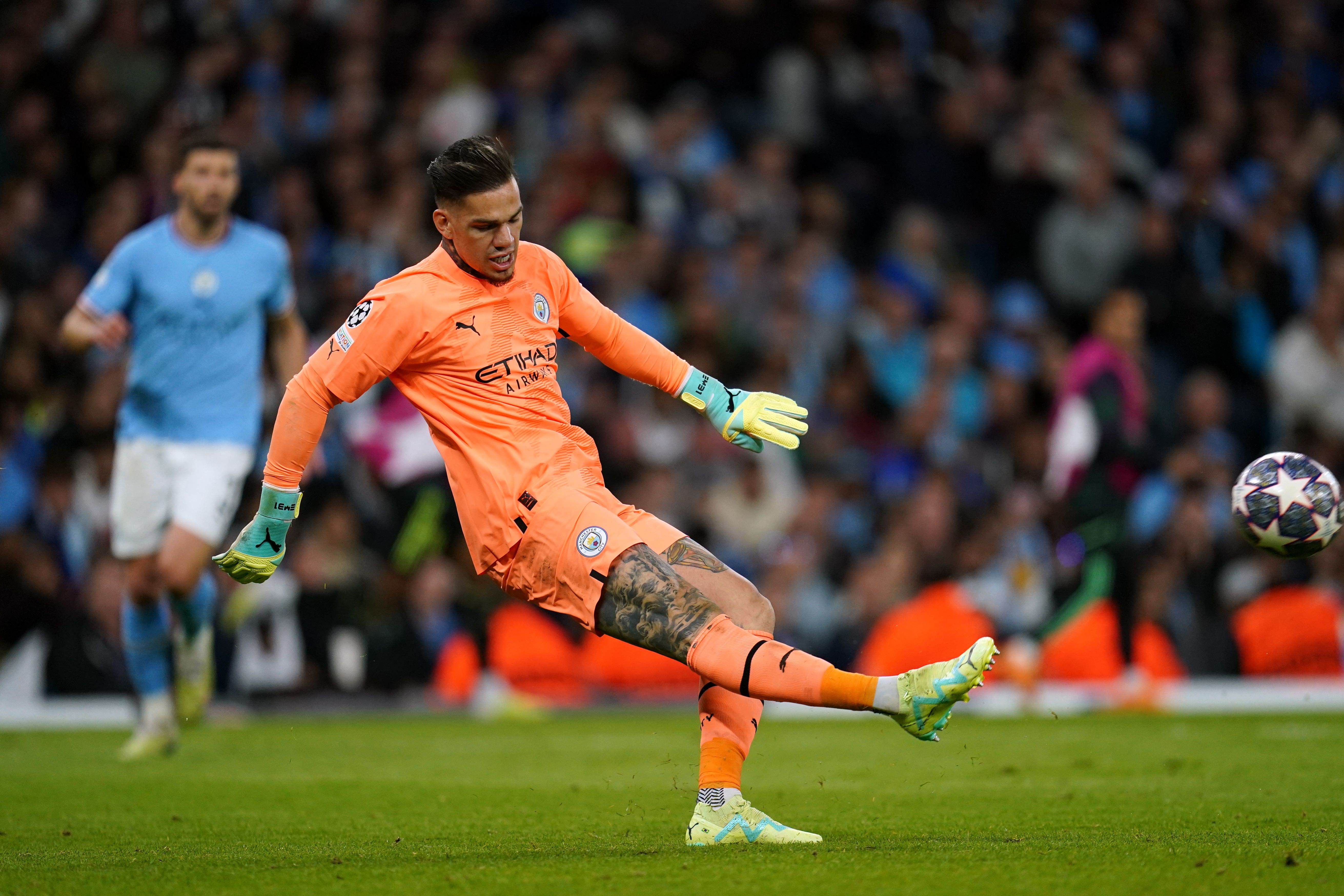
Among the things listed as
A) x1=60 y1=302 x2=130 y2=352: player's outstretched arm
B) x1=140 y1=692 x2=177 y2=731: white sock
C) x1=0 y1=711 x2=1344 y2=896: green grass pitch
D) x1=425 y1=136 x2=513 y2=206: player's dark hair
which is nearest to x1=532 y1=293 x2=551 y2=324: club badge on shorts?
x1=425 y1=136 x2=513 y2=206: player's dark hair

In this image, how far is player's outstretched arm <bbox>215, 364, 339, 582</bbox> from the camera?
556 cm

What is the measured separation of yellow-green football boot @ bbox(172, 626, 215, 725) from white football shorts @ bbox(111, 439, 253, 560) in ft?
1.78

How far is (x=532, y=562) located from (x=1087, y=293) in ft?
36.3

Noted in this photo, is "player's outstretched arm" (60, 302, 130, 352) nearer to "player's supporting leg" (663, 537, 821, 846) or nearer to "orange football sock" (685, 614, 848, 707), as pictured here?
"player's supporting leg" (663, 537, 821, 846)

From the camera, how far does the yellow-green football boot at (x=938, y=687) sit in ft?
16.3

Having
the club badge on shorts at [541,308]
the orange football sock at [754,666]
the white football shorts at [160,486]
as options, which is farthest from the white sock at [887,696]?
the white football shorts at [160,486]

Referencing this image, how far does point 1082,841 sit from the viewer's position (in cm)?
556

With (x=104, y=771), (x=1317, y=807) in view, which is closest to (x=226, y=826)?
(x=104, y=771)

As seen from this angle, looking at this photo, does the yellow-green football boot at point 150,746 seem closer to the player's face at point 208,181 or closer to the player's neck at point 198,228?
the player's neck at point 198,228

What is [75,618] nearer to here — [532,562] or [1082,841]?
[532,562]

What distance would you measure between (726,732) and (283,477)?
1772 millimetres

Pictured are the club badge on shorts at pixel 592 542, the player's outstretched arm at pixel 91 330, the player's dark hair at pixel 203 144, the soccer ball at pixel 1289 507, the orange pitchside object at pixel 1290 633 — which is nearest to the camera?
the club badge on shorts at pixel 592 542

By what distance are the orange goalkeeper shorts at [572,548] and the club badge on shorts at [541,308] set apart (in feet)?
2.09

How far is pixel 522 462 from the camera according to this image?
5.68m
